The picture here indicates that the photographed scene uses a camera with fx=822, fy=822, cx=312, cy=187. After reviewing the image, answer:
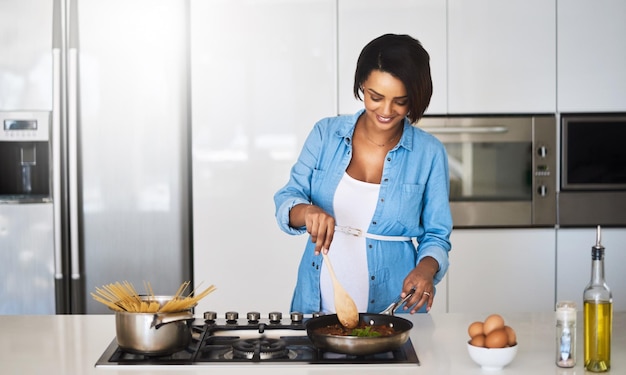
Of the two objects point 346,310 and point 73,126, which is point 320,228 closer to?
point 346,310

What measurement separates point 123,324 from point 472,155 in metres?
2.30

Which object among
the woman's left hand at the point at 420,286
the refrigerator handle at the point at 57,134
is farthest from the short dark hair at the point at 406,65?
the refrigerator handle at the point at 57,134

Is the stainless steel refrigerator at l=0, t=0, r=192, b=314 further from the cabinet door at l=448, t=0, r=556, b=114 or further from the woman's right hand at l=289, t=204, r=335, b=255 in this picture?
the woman's right hand at l=289, t=204, r=335, b=255

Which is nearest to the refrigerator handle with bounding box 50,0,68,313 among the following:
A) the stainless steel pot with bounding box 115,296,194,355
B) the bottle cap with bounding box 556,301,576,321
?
the stainless steel pot with bounding box 115,296,194,355

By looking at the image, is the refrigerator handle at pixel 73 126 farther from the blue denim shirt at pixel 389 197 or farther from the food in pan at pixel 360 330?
the food in pan at pixel 360 330

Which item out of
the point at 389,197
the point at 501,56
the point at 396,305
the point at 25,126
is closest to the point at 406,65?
the point at 389,197

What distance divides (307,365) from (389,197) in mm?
725

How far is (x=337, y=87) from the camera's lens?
3637 mm

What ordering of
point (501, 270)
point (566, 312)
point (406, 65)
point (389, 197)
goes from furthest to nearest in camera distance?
1. point (501, 270)
2. point (389, 197)
3. point (406, 65)
4. point (566, 312)

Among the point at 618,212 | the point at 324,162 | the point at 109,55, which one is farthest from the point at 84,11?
the point at 618,212

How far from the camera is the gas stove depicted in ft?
5.67

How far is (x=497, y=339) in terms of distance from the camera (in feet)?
5.47

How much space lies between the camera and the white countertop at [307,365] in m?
1.68

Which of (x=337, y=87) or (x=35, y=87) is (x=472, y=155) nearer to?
(x=337, y=87)
